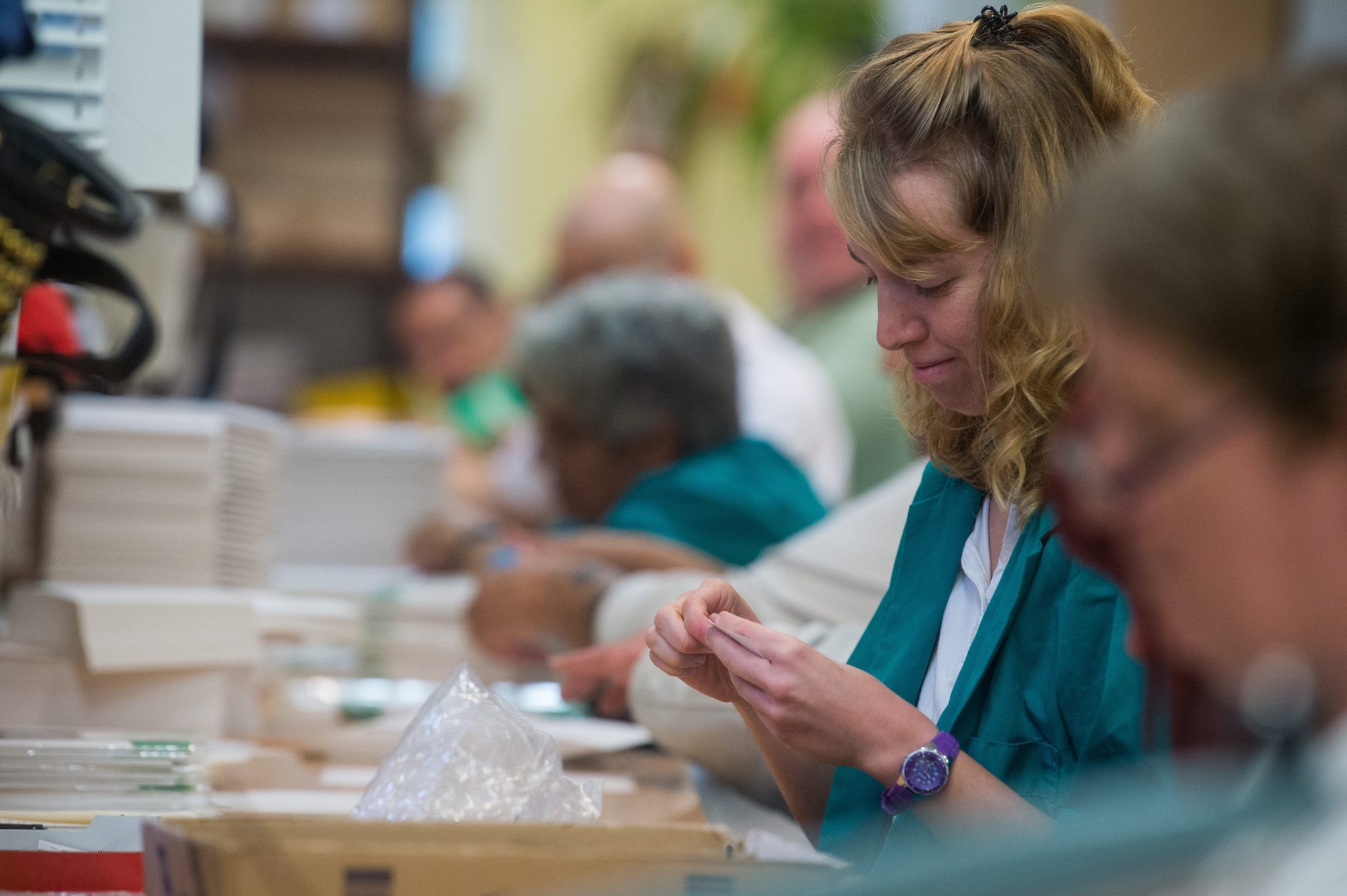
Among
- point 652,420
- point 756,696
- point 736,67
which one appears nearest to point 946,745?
point 756,696

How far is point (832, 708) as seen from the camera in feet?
2.82

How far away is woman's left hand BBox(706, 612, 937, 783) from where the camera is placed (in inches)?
33.9

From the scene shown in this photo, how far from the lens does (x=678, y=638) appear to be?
0.92 meters

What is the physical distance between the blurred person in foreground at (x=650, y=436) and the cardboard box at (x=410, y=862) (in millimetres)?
1398

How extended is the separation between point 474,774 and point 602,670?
1.55ft

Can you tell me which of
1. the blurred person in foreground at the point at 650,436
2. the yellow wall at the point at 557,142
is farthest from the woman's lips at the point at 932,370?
the yellow wall at the point at 557,142

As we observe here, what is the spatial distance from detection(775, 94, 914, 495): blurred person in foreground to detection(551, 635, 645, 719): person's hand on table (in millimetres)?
1250

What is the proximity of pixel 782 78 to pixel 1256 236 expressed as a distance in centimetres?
459

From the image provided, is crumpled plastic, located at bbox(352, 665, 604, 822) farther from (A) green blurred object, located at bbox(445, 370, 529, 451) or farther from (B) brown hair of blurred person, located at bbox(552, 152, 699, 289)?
(A) green blurred object, located at bbox(445, 370, 529, 451)

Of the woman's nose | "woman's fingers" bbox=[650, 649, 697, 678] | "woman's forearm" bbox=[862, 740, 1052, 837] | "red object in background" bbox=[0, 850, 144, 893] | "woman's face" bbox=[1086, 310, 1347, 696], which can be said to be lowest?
"red object in background" bbox=[0, 850, 144, 893]

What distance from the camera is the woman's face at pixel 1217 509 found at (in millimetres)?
537

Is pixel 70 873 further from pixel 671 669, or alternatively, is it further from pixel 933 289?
pixel 933 289

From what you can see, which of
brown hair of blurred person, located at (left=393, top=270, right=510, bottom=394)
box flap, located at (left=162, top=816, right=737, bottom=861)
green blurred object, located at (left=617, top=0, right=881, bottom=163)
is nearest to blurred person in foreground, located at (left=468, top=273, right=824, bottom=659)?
box flap, located at (left=162, top=816, right=737, bottom=861)

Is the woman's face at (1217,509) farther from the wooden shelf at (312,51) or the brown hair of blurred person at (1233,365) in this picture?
the wooden shelf at (312,51)
